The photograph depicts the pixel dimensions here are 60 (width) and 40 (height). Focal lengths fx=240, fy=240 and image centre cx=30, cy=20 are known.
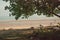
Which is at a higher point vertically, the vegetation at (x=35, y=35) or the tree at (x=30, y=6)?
the tree at (x=30, y=6)

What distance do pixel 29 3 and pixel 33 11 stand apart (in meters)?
2.37

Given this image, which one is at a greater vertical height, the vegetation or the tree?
the tree

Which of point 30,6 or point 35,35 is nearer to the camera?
point 35,35

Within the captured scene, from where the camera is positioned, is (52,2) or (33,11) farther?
(33,11)

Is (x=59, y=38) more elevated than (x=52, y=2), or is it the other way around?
(x=52, y=2)

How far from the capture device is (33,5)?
69.1 feet

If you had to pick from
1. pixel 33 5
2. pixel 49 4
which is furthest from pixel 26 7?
pixel 49 4

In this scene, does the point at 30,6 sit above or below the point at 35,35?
above

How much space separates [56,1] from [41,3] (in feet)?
6.60

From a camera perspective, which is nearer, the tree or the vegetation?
the vegetation

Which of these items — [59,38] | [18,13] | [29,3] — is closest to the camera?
[59,38]

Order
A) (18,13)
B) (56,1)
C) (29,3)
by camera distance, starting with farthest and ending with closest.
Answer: (18,13) → (29,3) → (56,1)

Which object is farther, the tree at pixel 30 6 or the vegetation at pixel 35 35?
the tree at pixel 30 6

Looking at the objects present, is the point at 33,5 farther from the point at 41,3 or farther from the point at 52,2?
the point at 52,2
